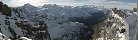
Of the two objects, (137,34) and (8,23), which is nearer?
(137,34)

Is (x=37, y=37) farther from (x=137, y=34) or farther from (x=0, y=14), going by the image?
(x=137, y=34)

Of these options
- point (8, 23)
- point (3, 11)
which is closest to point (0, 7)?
point (3, 11)

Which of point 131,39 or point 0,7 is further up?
point 131,39

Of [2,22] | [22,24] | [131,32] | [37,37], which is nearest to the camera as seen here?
[131,32]

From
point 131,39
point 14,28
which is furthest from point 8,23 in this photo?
point 131,39

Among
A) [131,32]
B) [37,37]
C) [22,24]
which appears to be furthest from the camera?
[22,24]

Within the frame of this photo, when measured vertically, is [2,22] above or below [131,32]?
below

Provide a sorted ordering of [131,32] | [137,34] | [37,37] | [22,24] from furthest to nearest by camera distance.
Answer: [22,24]
[37,37]
[131,32]
[137,34]

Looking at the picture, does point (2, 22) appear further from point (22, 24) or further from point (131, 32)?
point (131, 32)

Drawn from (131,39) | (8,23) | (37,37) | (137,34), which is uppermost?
(137,34)
